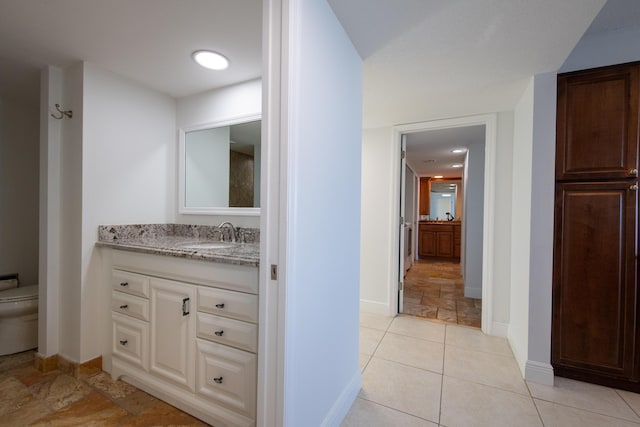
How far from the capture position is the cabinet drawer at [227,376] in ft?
4.24

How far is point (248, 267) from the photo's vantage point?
1.28 m

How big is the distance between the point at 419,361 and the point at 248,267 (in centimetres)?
158

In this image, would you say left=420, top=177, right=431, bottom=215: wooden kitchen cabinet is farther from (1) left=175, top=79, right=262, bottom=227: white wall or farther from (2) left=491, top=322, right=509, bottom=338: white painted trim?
(1) left=175, top=79, right=262, bottom=227: white wall

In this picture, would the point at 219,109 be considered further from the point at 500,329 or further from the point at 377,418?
the point at 500,329

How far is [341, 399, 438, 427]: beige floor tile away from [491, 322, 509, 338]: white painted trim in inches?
58.1

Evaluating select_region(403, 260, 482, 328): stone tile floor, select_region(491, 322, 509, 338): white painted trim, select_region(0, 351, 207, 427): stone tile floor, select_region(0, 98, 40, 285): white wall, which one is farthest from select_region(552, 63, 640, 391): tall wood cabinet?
select_region(0, 98, 40, 285): white wall

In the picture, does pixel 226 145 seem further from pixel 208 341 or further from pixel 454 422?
pixel 454 422

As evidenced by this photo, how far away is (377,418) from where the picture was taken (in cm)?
149

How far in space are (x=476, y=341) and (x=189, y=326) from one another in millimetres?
2310

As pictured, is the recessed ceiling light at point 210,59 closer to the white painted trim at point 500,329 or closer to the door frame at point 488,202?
the door frame at point 488,202

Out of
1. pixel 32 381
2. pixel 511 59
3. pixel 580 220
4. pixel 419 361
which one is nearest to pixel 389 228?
pixel 419 361

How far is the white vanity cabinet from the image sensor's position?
4.30ft

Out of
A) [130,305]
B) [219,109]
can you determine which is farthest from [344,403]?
[219,109]

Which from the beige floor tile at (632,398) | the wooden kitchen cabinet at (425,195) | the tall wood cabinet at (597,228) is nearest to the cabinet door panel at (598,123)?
the tall wood cabinet at (597,228)
